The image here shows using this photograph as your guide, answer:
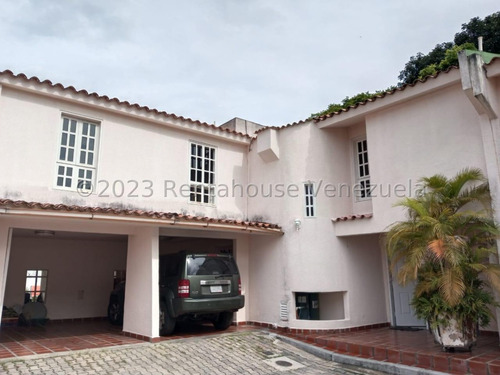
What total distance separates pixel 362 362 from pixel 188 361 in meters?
3.26

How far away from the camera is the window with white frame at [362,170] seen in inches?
413

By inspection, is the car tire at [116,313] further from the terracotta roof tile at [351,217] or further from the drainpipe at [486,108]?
the drainpipe at [486,108]

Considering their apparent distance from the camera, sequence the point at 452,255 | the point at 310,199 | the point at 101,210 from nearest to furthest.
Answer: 1. the point at 452,255
2. the point at 101,210
3. the point at 310,199

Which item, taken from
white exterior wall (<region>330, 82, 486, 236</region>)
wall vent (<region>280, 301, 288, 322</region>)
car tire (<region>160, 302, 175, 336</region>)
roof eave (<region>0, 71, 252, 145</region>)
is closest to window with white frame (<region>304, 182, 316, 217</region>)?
white exterior wall (<region>330, 82, 486, 236</region>)

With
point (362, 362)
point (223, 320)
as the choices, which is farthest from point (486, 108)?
point (223, 320)

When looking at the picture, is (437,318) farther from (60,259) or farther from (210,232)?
(60,259)

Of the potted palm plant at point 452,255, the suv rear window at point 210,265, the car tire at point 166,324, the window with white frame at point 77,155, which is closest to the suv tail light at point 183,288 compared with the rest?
the suv rear window at point 210,265

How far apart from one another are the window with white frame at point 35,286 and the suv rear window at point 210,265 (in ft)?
20.4

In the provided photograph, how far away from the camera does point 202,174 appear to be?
36.0 feet

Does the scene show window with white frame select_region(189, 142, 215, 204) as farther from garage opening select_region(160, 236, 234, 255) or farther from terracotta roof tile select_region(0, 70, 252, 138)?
garage opening select_region(160, 236, 234, 255)

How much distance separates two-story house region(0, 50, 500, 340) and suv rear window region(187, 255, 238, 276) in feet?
2.43

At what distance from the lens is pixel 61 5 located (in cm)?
767

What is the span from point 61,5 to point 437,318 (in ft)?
30.7

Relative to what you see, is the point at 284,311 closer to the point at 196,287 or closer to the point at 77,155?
the point at 196,287
